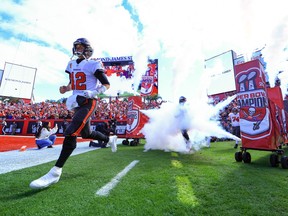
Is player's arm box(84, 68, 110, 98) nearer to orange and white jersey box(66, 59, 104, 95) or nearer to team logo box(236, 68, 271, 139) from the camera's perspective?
orange and white jersey box(66, 59, 104, 95)

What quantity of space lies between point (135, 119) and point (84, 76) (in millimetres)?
7912

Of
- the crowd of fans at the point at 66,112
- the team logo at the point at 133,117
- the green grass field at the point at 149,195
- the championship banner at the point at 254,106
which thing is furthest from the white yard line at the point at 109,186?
the crowd of fans at the point at 66,112

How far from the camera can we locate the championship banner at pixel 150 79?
32.6m

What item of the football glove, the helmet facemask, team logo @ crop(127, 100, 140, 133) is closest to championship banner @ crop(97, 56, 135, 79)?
team logo @ crop(127, 100, 140, 133)

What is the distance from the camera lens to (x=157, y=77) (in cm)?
3303

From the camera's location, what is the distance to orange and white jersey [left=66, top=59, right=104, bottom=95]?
12.0ft

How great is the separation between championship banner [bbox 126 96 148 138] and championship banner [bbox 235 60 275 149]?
608cm

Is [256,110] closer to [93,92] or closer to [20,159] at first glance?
[93,92]

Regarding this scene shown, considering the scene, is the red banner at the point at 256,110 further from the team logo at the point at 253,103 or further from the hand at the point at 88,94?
the hand at the point at 88,94

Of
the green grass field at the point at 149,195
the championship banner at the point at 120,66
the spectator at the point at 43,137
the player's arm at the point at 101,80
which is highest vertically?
the championship banner at the point at 120,66

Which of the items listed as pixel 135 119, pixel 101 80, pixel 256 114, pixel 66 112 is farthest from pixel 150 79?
pixel 101 80

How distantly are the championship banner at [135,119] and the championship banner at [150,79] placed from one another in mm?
20776

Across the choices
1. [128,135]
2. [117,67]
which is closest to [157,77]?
[117,67]

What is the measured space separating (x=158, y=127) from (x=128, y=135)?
9.80ft
